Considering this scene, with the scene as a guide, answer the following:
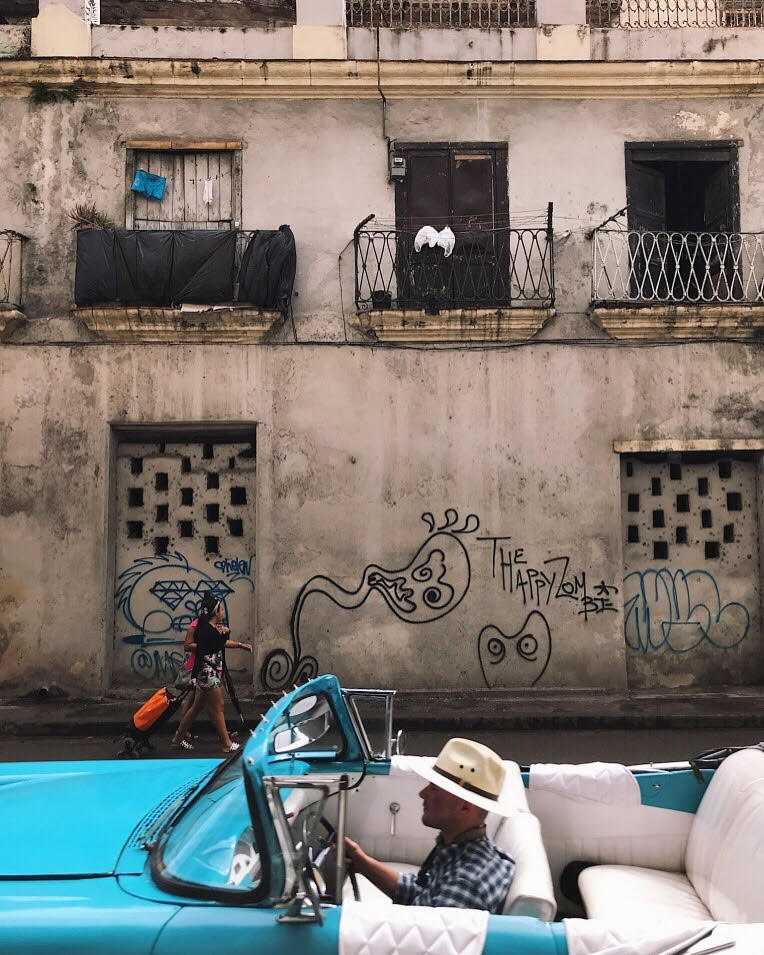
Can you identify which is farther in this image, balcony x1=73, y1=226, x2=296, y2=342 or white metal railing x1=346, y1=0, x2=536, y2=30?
white metal railing x1=346, y1=0, x2=536, y2=30

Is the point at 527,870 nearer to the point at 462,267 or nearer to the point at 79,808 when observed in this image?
the point at 79,808

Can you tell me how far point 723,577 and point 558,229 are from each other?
16.8 ft

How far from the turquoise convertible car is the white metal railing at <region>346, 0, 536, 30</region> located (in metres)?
10.7

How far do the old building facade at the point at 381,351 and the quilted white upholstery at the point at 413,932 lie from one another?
8.88 metres

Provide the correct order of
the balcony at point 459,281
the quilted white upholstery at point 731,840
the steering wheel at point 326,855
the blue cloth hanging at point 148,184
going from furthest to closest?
the blue cloth hanging at point 148,184 < the balcony at point 459,281 < the quilted white upholstery at point 731,840 < the steering wheel at point 326,855

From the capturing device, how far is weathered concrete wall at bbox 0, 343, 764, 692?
11391 millimetres

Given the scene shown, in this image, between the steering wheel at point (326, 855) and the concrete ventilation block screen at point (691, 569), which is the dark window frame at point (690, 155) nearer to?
the concrete ventilation block screen at point (691, 569)

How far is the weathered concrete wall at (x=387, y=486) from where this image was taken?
11391 mm

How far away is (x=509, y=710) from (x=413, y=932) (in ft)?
26.8

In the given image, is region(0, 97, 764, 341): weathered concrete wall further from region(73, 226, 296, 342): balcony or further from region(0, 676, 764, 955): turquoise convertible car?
region(0, 676, 764, 955): turquoise convertible car

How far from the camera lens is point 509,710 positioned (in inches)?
410

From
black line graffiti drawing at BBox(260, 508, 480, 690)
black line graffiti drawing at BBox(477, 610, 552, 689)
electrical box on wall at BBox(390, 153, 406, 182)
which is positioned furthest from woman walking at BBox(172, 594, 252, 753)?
electrical box on wall at BBox(390, 153, 406, 182)

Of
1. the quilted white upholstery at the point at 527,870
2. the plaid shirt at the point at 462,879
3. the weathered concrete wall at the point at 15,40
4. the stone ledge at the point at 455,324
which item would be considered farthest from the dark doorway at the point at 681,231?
the plaid shirt at the point at 462,879

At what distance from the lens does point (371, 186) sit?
11.9 metres
